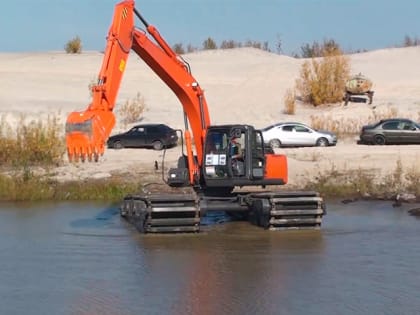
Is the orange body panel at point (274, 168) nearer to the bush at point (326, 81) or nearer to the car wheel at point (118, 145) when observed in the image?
the car wheel at point (118, 145)

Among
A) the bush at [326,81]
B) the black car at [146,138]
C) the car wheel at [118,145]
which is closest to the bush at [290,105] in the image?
the bush at [326,81]

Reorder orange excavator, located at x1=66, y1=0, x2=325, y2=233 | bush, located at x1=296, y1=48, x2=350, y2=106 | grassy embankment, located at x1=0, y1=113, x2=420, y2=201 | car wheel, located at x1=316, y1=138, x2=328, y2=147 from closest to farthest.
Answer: orange excavator, located at x1=66, y1=0, x2=325, y2=233
grassy embankment, located at x1=0, y1=113, x2=420, y2=201
car wheel, located at x1=316, y1=138, x2=328, y2=147
bush, located at x1=296, y1=48, x2=350, y2=106

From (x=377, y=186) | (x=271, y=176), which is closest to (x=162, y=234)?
(x=271, y=176)

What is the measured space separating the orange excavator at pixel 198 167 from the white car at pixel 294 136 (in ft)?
70.9

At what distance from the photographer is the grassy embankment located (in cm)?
2878

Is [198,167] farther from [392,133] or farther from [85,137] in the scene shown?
[392,133]

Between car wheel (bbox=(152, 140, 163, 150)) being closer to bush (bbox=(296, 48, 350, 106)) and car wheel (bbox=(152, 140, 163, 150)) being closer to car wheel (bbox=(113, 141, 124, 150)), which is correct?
car wheel (bbox=(113, 141, 124, 150))

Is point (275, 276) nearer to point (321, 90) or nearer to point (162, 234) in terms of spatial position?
point (162, 234)

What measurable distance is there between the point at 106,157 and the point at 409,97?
87.2ft

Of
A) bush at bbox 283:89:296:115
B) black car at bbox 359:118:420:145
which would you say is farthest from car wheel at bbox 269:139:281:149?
bush at bbox 283:89:296:115

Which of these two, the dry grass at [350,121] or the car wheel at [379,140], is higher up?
the dry grass at [350,121]

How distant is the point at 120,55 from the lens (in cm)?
2056

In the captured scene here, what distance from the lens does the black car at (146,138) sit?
4394cm

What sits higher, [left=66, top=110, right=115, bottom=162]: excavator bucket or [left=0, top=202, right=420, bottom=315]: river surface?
[left=66, top=110, right=115, bottom=162]: excavator bucket
